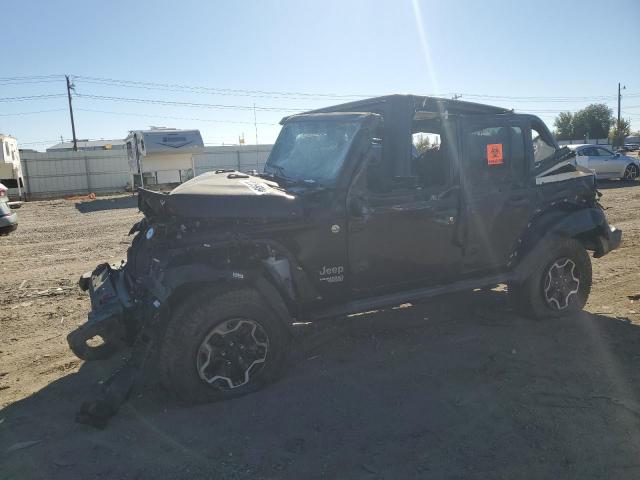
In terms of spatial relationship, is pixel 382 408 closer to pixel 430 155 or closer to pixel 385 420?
pixel 385 420

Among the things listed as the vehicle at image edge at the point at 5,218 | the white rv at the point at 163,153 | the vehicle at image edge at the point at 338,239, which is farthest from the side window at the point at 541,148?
the white rv at the point at 163,153

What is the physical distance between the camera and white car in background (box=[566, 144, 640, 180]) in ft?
67.0

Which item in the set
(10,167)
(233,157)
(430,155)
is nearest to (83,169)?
(10,167)

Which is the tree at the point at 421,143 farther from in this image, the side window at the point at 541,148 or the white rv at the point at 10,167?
the white rv at the point at 10,167

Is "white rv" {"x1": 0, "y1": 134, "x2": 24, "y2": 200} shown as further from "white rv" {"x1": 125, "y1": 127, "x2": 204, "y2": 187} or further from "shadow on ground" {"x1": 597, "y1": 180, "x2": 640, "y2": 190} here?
"shadow on ground" {"x1": 597, "y1": 180, "x2": 640, "y2": 190}

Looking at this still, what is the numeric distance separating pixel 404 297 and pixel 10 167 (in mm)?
23515

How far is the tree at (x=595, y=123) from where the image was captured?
8300 centimetres

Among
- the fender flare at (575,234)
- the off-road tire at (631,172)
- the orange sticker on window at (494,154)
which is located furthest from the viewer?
the off-road tire at (631,172)

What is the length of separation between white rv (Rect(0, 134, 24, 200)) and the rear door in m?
22.9

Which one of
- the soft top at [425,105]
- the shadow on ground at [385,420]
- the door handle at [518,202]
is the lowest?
the shadow on ground at [385,420]

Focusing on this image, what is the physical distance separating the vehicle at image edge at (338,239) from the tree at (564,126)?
89.4 metres

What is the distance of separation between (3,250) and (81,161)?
70.0 feet

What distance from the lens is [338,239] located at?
414 centimetres

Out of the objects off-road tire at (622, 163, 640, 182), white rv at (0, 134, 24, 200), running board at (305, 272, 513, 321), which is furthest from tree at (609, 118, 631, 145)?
running board at (305, 272, 513, 321)
